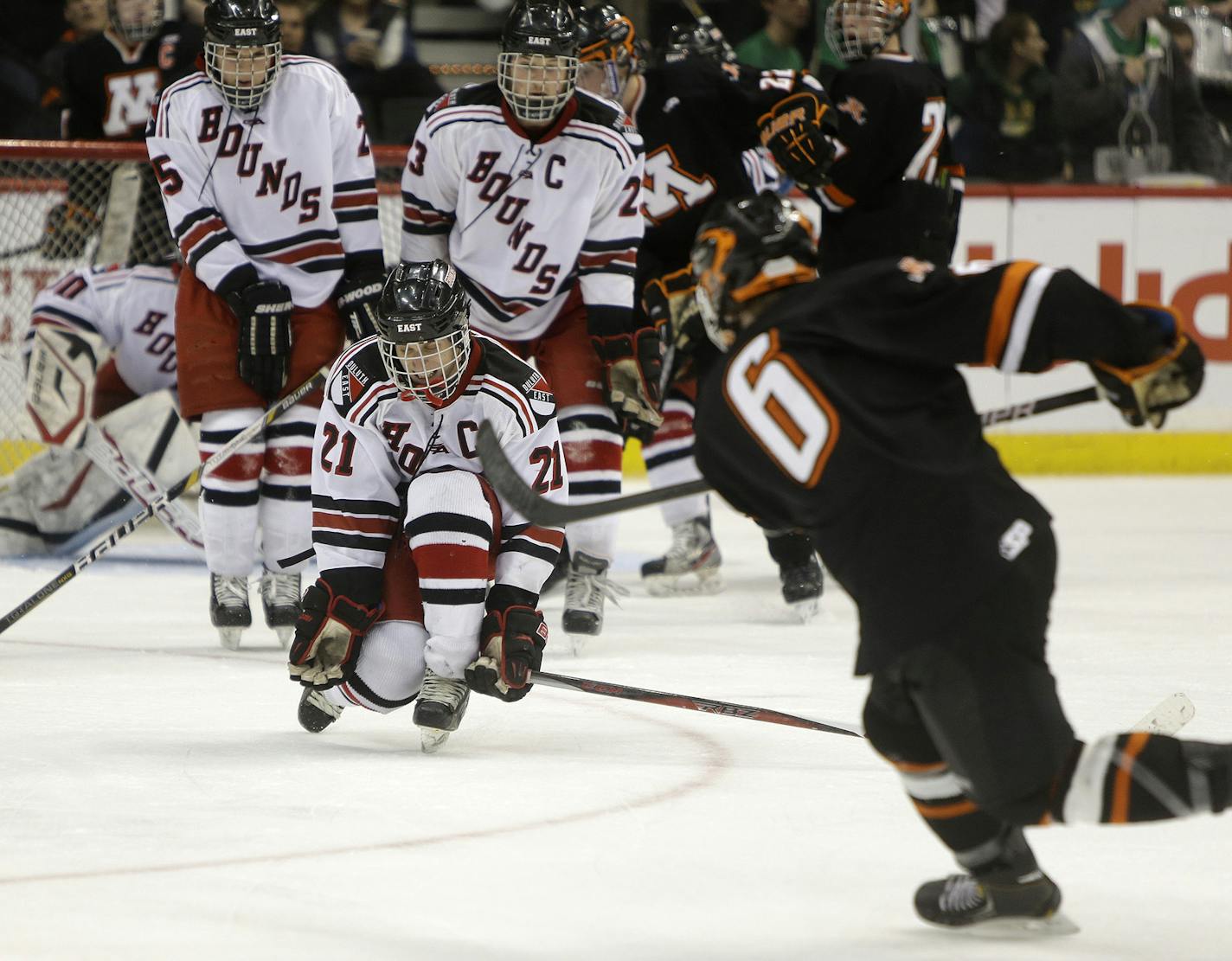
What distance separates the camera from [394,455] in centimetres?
310

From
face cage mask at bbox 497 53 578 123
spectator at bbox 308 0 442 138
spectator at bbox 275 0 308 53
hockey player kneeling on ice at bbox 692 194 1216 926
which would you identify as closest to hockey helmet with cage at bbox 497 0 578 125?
face cage mask at bbox 497 53 578 123

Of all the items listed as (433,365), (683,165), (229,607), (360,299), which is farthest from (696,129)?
(433,365)

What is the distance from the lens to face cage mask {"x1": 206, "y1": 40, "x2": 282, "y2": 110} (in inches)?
153

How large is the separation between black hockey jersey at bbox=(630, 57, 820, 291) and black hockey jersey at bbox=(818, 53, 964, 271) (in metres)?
0.27

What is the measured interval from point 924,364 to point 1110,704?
5.02ft

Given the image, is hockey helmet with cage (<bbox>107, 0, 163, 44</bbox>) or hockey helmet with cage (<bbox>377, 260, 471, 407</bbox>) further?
hockey helmet with cage (<bbox>107, 0, 163, 44</bbox>)

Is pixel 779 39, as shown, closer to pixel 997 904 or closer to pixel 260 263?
pixel 260 263

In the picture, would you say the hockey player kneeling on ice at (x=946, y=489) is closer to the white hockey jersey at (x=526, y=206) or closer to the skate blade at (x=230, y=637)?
the white hockey jersey at (x=526, y=206)

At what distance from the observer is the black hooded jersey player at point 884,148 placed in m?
4.31

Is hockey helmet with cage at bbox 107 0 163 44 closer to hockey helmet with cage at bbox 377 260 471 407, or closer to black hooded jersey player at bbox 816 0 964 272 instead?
black hooded jersey player at bbox 816 0 964 272

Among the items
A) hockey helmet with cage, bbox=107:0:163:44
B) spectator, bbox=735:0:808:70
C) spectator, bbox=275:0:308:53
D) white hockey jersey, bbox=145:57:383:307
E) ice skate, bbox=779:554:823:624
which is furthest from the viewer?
spectator, bbox=735:0:808:70

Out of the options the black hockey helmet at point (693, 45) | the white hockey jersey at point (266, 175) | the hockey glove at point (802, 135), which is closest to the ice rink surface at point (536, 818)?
the white hockey jersey at point (266, 175)

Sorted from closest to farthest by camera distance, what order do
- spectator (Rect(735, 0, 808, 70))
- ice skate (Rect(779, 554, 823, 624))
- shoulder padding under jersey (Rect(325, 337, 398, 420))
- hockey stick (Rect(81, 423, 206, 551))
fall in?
shoulder padding under jersey (Rect(325, 337, 398, 420)) < ice skate (Rect(779, 554, 823, 624)) < hockey stick (Rect(81, 423, 206, 551)) < spectator (Rect(735, 0, 808, 70))

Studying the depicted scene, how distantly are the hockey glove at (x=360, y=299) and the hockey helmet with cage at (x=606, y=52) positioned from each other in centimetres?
75
